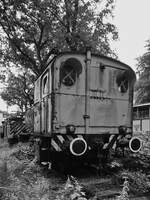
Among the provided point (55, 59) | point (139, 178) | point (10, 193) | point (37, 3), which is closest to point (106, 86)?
point (55, 59)

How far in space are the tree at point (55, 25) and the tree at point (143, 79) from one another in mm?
17352

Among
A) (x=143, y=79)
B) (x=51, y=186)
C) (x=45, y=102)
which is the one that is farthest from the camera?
(x=143, y=79)

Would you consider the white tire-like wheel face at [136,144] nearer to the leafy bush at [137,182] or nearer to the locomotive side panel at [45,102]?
the leafy bush at [137,182]

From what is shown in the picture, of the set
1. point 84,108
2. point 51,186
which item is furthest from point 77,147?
point 84,108

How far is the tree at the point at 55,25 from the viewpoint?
48.5 feet

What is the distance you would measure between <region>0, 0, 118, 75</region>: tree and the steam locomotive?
8.73 metres

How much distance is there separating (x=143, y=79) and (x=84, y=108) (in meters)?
29.4

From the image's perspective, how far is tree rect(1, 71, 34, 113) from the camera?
30.9 metres

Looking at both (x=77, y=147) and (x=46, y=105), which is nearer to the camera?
(x=77, y=147)

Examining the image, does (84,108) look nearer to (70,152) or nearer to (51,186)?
(70,152)

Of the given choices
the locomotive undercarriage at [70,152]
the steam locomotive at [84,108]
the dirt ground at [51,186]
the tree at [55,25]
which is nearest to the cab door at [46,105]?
the steam locomotive at [84,108]

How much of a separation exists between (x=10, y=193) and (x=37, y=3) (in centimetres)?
1331

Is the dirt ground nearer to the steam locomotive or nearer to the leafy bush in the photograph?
the leafy bush

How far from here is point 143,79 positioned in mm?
33000
